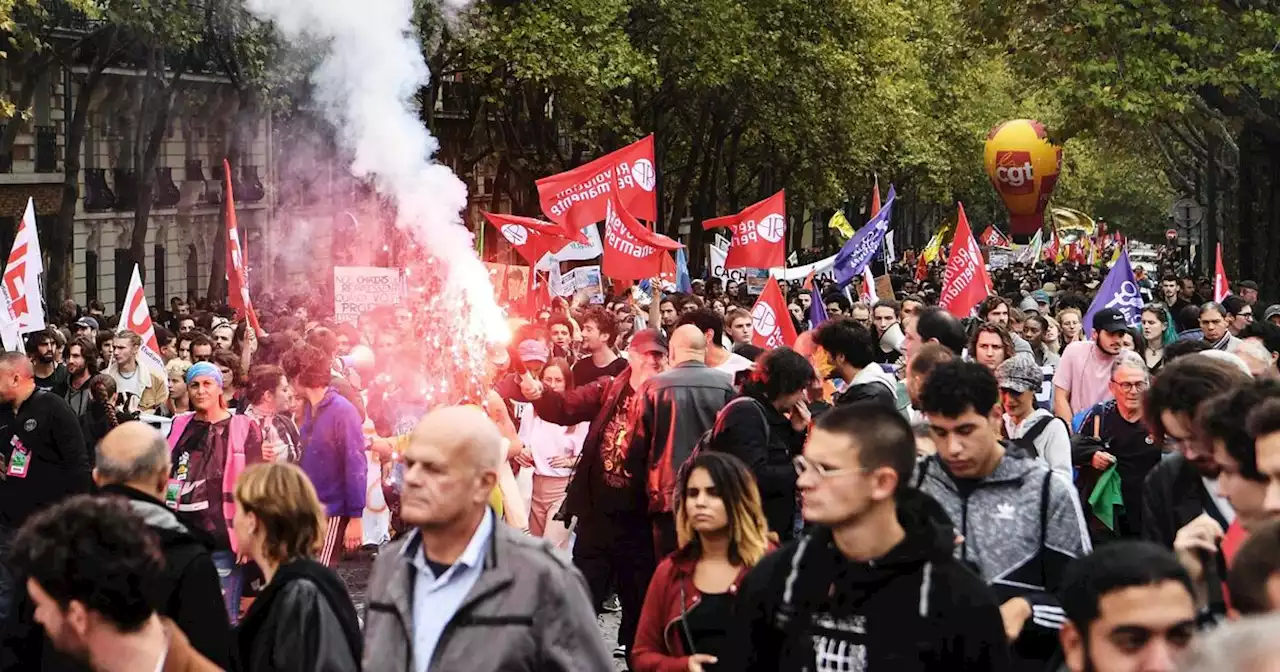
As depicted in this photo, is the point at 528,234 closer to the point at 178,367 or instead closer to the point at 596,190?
the point at 596,190

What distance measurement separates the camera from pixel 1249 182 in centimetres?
3039

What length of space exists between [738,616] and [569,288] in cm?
2004

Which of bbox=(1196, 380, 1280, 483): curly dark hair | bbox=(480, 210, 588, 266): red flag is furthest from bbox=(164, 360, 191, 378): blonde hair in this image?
bbox=(1196, 380, 1280, 483): curly dark hair

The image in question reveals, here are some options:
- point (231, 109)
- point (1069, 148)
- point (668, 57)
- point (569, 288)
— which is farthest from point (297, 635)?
point (1069, 148)

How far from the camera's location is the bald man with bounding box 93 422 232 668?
5.61 meters

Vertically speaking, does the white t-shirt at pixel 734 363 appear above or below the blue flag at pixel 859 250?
below

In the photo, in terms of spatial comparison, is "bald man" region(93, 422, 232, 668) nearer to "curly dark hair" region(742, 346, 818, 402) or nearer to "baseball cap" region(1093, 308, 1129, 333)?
"curly dark hair" region(742, 346, 818, 402)

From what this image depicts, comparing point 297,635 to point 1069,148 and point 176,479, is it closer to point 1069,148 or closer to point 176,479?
point 176,479

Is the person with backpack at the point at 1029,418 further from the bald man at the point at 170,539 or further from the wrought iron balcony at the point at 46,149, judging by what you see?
the wrought iron balcony at the point at 46,149

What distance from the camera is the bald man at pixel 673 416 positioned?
27.5 ft

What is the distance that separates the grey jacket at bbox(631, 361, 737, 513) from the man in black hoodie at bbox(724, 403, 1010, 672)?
146 inches

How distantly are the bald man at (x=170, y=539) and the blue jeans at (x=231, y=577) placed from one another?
8.09 ft

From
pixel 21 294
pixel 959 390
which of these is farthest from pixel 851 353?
pixel 21 294

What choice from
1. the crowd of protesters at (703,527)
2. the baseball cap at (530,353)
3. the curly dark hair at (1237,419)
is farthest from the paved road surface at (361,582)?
the curly dark hair at (1237,419)
